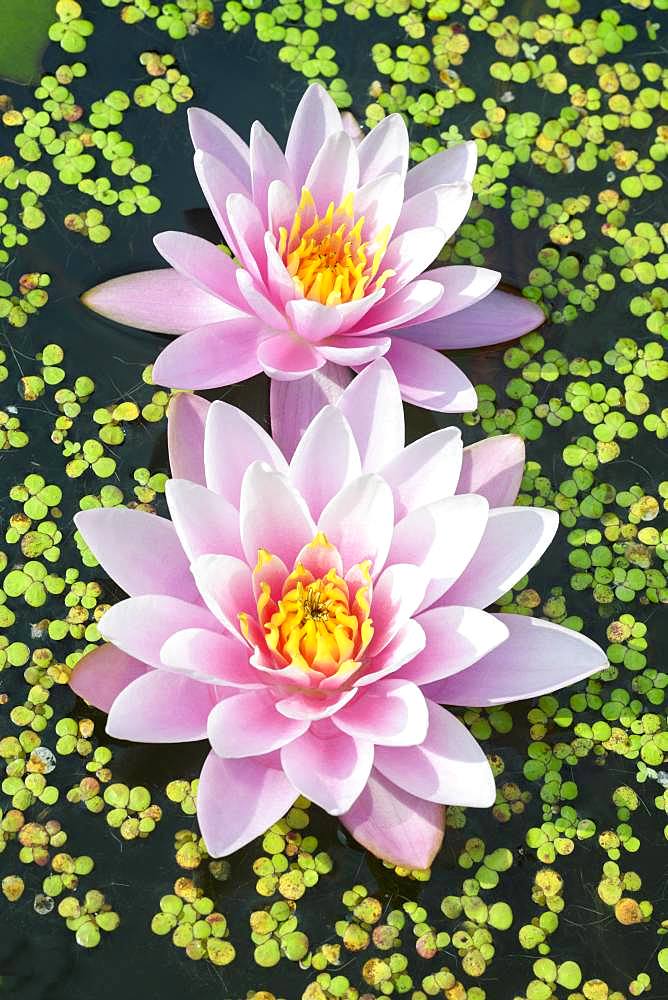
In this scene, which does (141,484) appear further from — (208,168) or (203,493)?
(208,168)

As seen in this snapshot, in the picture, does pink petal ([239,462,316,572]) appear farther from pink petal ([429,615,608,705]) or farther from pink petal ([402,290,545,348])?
pink petal ([402,290,545,348])

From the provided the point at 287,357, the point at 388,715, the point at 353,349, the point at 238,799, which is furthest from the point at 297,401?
the point at 238,799

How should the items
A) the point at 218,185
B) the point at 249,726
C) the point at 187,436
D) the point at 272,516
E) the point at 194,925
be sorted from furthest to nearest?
the point at 218,185, the point at 187,436, the point at 194,925, the point at 272,516, the point at 249,726

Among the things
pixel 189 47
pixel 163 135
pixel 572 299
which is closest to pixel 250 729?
pixel 572 299

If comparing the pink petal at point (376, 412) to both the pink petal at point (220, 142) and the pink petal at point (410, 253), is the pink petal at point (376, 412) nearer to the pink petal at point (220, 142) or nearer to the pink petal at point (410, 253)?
the pink petal at point (410, 253)

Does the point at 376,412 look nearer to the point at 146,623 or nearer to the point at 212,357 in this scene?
the point at 212,357
